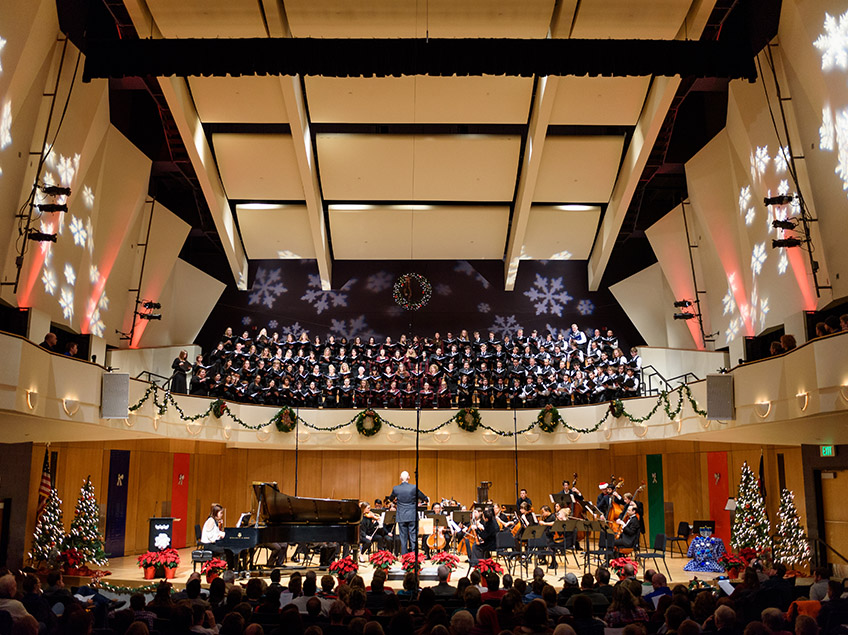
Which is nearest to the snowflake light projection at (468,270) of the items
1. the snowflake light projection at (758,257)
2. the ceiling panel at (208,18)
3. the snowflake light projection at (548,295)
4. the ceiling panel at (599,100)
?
the snowflake light projection at (548,295)

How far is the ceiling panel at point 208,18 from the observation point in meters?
14.7

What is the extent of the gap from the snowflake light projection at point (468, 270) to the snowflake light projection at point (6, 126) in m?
13.7

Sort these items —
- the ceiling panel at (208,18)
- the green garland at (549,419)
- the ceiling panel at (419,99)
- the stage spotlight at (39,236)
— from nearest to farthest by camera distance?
1. the stage spotlight at (39,236)
2. the ceiling panel at (208,18)
3. the ceiling panel at (419,99)
4. the green garland at (549,419)

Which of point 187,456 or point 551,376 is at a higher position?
point 551,376

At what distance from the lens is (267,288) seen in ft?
76.1

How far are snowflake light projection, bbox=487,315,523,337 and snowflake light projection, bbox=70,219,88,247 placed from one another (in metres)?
11.6

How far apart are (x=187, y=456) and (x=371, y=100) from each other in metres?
9.46

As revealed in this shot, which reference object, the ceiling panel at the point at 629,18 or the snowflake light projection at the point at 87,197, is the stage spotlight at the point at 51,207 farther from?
the ceiling panel at the point at 629,18

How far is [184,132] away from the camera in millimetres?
16891

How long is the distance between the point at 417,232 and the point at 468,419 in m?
5.78

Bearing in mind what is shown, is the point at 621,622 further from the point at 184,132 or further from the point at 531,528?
the point at 184,132

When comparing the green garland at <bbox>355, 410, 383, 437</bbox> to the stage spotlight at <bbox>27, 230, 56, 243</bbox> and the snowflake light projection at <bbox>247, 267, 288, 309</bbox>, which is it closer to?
the snowflake light projection at <bbox>247, 267, 288, 309</bbox>

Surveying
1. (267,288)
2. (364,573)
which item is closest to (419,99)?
(267,288)

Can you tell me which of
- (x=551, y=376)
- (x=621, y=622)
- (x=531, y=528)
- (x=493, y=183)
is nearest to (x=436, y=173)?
(x=493, y=183)
